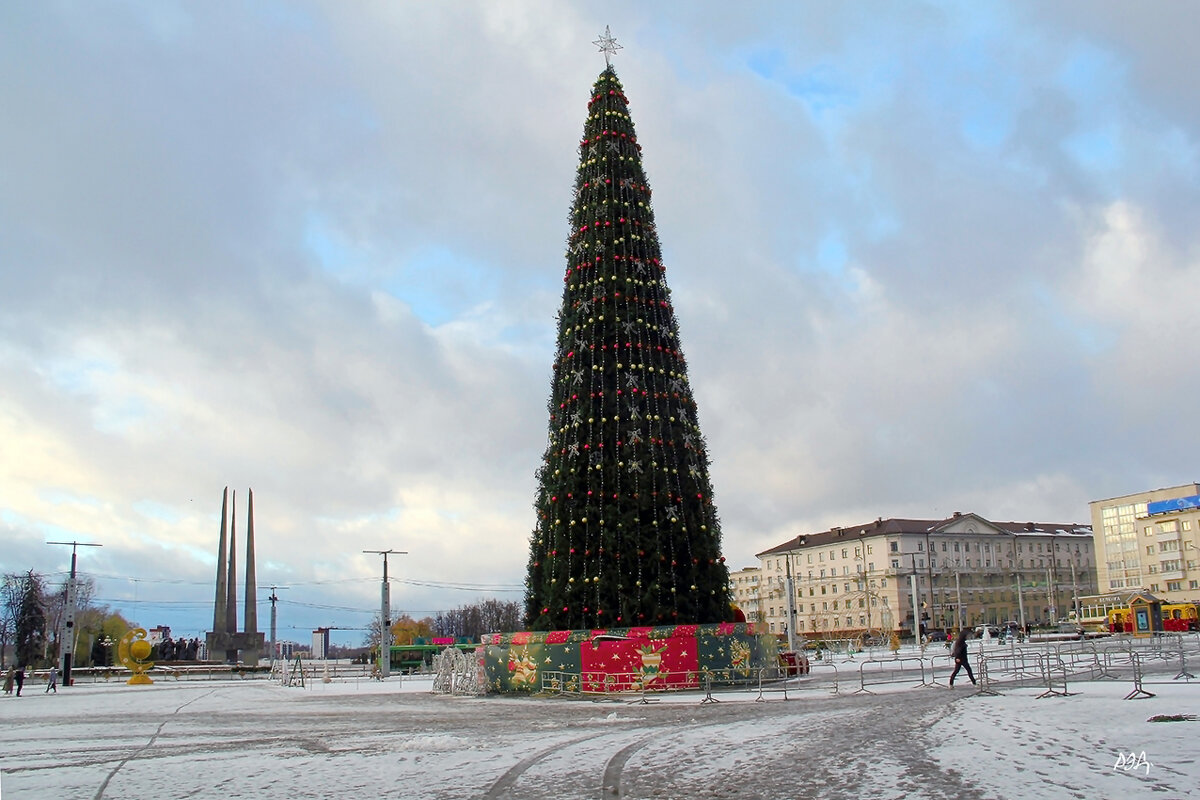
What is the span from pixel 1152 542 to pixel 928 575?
82.1 feet

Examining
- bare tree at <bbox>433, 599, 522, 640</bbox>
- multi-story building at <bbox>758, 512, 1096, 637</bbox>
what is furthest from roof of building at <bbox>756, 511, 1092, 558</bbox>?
bare tree at <bbox>433, 599, 522, 640</bbox>

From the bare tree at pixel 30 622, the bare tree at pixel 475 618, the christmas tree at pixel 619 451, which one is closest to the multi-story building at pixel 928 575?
the bare tree at pixel 475 618

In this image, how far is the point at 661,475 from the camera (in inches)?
1135

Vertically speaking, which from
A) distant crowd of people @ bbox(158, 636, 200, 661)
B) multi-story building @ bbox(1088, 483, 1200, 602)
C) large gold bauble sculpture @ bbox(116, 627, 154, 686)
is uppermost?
multi-story building @ bbox(1088, 483, 1200, 602)

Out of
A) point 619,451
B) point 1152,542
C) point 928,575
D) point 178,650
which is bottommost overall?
point 178,650

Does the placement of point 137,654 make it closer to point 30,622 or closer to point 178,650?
point 30,622

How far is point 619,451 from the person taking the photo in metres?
29.2

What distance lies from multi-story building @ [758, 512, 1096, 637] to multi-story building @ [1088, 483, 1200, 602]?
708 cm

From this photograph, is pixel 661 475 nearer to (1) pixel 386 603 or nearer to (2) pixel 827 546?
(1) pixel 386 603

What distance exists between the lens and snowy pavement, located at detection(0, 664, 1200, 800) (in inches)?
414

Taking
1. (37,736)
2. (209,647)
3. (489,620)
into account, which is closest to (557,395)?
(37,736)

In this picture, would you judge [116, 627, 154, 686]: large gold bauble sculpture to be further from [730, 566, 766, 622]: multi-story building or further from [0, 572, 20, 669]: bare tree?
[730, 566, 766, 622]: multi-story building

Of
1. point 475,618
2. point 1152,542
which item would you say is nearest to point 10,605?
point 475,618

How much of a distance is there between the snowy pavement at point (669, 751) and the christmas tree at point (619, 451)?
593 centimetres
